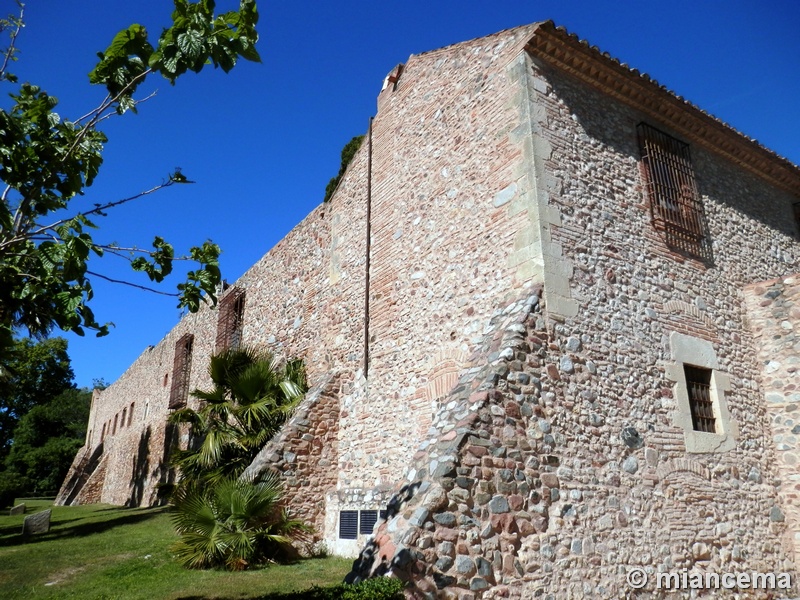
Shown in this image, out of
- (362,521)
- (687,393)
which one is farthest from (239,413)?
(687,393)

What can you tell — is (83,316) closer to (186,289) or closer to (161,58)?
(186,289)

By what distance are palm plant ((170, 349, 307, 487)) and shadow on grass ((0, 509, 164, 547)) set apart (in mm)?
4782

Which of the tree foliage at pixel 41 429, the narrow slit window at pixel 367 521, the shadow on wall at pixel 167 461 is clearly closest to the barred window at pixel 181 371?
the shadow on wall at pixel 167 461

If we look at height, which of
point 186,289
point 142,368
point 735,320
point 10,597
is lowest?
point 10,597

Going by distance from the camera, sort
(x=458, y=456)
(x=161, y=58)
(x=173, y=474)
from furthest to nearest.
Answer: (x=173, y=474) → (x=458, y=456) → (x=161, y=58)

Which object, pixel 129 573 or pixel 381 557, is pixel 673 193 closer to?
pixel 381 557

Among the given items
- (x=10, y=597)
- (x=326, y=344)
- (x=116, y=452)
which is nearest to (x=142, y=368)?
(x=116, y=452)

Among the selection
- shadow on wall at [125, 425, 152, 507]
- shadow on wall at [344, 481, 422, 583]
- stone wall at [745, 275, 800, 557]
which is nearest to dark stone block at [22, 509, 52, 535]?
shadow on wall at [125, 425, 152, 507]

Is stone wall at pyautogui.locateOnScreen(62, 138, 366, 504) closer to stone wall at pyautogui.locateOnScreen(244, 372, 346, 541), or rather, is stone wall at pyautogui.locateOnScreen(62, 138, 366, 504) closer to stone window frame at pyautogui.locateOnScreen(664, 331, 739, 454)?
stone wall at pyautogui.locateOnScreen(244, 372, 346, 541)

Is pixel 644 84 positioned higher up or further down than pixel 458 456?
higher up

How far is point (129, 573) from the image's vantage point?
27.5ft

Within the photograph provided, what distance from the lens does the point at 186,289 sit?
4.70 m

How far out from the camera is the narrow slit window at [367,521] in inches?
355

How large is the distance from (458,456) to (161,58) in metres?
4.32
